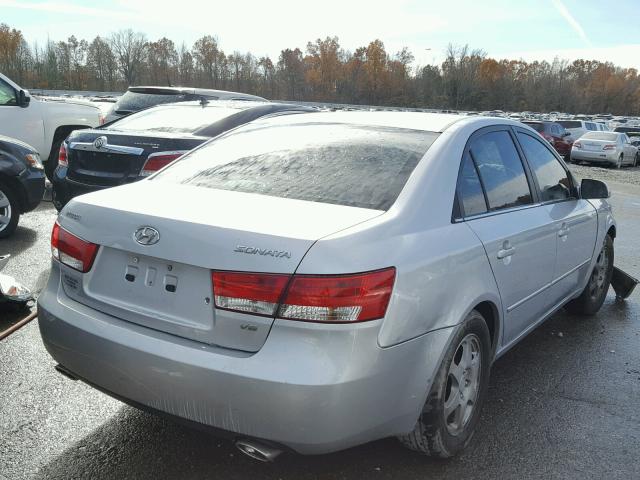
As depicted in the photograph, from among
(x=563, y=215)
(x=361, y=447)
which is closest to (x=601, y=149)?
(x=563, y=215)

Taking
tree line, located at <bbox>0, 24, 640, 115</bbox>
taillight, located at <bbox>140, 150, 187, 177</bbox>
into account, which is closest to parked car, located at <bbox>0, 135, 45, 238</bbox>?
taillight, located at <bbox>140, 150, 187, 177</bbox>

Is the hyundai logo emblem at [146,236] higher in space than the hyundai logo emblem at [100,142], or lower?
lower

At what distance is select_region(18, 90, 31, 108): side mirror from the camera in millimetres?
9656

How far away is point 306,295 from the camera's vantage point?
215 cm

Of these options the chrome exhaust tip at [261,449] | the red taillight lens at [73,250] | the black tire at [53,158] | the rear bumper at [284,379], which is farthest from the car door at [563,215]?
the black tire at [53,158]

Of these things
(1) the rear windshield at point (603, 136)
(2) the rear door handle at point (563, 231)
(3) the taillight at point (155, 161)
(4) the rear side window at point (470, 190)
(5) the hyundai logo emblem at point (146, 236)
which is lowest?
(1) the rear windshield at point (603, 136)

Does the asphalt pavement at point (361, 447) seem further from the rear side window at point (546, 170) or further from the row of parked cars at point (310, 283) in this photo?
the rear side window at point (546, 170)

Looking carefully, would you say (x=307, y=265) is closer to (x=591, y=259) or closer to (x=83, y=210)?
(x=83, y=210)

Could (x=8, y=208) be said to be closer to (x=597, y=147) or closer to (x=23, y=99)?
(x=23, y=99)

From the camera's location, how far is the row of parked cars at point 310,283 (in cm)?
217

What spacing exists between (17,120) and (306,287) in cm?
946

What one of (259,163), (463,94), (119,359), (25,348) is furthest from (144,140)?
(463,94)

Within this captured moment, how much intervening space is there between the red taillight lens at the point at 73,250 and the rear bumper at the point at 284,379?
12.3 inches

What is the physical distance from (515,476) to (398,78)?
124m
